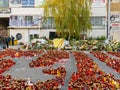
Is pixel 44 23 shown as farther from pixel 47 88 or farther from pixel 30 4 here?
pixel 47 88

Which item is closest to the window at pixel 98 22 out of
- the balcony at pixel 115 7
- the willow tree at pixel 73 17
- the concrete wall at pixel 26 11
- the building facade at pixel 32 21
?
the building facade at pixel 32 21

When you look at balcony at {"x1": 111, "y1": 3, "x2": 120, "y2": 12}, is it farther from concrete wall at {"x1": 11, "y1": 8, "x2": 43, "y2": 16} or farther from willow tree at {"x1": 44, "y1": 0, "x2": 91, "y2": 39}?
willow tree at {"x1": 44, "y1": 0, "x2": 91, "y2": 39}

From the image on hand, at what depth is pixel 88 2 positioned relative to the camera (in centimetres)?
4472

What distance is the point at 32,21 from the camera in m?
67.6

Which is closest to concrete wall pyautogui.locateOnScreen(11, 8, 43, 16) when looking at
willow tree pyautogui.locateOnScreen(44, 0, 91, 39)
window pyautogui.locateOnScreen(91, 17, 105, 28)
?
window pyautogui.locateOnScreen(91, 17, 105, 28)

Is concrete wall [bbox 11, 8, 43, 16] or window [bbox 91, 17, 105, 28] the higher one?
concrete wall [bbox 11, 8, 43, 16]

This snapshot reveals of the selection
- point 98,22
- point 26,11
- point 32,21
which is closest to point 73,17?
point 98,22

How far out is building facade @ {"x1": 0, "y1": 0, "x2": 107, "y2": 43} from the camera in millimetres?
66938

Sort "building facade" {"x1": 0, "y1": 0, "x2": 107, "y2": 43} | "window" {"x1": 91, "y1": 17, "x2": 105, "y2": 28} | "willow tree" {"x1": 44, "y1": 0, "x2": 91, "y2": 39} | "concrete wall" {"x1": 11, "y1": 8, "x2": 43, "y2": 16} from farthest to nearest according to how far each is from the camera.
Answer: "concrete wall" {"x1": 11, "y1": 8, "x2": 43, "y2": 16} < "window" {"x1": 91, "y1": 17, "x2": 105, "y2": 28} < "building facade" {"x1": 0, "y1": 0, "x2": 107, "y2": 43} < "willow tree" {"x1": 44, "y1": 0, "x2": 91, "y2": 39}

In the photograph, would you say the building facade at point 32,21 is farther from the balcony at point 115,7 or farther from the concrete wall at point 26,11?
the balcony at point 115,7

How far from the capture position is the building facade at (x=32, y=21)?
66938mm

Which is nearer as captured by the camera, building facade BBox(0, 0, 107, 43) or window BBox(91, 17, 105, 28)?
building facade BBox(0, 0, 107, 43)

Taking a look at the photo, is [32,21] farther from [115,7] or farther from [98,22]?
[115,7]

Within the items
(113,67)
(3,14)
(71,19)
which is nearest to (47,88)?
(113,67)
